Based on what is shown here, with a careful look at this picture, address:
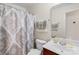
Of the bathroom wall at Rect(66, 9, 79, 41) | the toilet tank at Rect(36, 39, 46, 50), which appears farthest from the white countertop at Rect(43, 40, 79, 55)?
the bathroom wall at Rect(66, 9, 79, 41)

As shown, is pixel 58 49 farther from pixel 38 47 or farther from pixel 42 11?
pixel 42 11

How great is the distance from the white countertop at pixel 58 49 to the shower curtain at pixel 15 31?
0.69 feet

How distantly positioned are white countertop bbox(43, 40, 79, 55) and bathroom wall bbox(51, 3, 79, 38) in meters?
0.13

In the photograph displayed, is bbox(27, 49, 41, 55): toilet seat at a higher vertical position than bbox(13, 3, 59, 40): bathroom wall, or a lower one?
lower

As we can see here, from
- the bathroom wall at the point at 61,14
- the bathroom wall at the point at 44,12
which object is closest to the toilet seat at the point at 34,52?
the bathroom wall at the point at 44,12

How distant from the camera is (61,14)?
61.0 inches

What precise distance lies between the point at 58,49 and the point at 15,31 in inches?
20.8

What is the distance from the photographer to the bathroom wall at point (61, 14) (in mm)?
1547

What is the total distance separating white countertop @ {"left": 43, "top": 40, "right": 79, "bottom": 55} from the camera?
5.07 feet

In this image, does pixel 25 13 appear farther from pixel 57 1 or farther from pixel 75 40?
pixel 75 40

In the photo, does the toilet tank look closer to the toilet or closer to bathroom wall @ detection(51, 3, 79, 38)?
the toilet

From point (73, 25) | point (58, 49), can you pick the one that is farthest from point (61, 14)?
point (58, 49)

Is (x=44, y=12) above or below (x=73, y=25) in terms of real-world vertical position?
above
